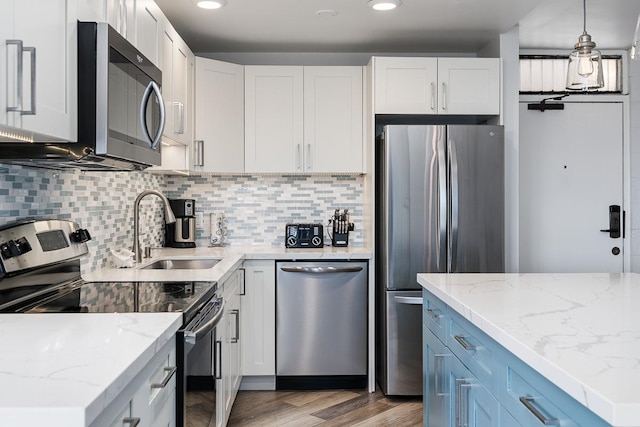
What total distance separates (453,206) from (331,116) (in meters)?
1.08

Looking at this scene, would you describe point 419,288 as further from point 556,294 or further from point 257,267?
point 556,294

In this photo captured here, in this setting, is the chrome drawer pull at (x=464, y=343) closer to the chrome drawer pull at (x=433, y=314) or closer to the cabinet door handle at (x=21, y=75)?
the chrome drawer pull at (x=433, y=314)

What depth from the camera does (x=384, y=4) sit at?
10.7ft

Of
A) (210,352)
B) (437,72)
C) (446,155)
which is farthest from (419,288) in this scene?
(210,352)

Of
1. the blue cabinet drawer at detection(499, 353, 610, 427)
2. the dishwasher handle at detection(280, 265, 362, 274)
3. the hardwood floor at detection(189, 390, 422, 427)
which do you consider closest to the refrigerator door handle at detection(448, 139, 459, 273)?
the dishwasher handle at detection(280, 265, 362, 274)

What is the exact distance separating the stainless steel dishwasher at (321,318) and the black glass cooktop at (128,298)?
52.8 inches

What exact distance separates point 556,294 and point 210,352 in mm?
1322

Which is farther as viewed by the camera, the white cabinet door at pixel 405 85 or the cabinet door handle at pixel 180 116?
the white cabinet door at pixel 405 85

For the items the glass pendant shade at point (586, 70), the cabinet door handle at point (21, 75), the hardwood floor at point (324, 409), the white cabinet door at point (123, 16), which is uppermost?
the white cabinet door at point (123, 16)

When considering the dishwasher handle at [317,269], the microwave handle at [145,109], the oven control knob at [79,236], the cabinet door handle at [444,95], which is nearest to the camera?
the microwave handle at [145,109]

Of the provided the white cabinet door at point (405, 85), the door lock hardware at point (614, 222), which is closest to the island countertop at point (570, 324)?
the white cabinet door at point (405, 85)

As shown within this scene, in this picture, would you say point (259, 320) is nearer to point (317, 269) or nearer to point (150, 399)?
point (317, 269)

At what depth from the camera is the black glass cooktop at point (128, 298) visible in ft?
6.07

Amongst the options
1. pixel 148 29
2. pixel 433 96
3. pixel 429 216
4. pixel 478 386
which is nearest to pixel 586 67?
pixel 478 386
